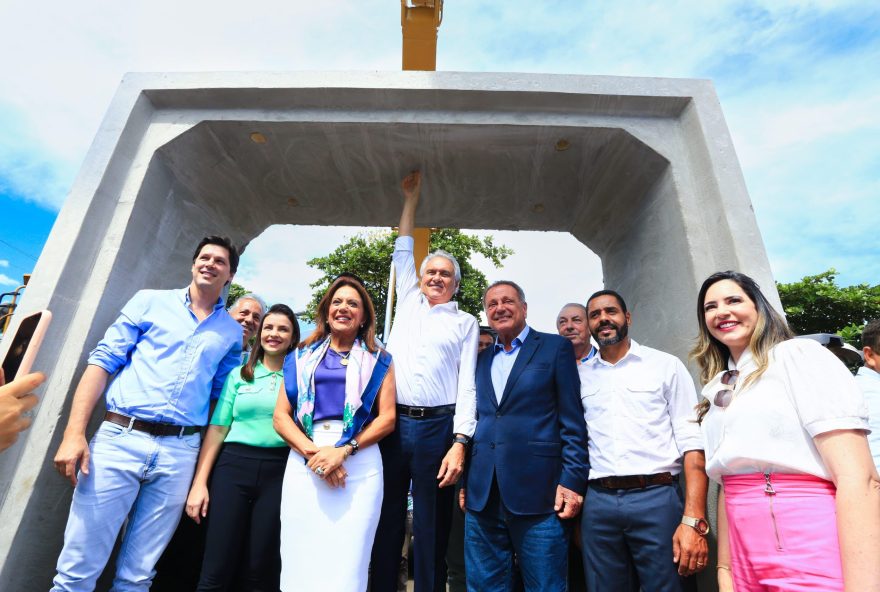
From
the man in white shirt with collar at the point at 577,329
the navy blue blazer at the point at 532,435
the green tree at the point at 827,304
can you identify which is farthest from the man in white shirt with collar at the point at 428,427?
the green tree at the point at 827,304

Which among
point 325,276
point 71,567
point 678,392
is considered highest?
point 325,276

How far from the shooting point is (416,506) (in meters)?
2.55

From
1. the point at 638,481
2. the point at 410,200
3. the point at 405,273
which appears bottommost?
the point at 638,481

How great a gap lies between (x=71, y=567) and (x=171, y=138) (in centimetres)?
323

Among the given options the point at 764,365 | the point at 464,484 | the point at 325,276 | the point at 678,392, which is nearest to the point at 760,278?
the point at 678,392

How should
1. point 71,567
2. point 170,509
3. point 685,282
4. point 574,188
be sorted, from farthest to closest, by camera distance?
point 574,188
point 685,282
point 170,509
point 71,567

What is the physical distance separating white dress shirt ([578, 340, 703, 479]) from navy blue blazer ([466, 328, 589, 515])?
144 millimetres

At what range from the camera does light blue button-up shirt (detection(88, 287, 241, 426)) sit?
2650mm

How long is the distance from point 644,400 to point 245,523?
242 cm

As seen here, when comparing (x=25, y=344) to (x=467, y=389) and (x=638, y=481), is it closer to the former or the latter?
(x=467, y=389)

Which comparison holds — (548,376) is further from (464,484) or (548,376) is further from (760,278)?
(760,278)

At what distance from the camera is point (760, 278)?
3176 mm

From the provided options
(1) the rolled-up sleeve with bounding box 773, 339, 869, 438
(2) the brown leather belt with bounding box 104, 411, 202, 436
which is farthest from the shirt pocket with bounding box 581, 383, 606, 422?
(2) the brown leather belt with bounding box 104, 411, 202, 436

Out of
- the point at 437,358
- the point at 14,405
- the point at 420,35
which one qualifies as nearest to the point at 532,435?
the point at 437,358
